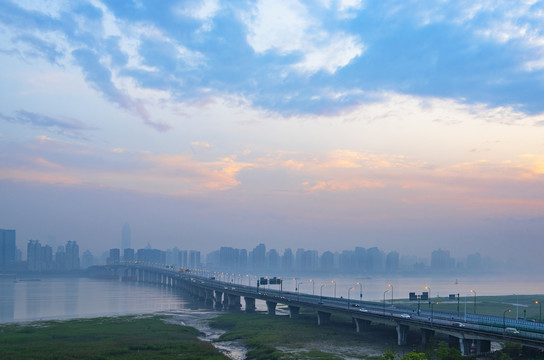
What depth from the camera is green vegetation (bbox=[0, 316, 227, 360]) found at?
180 feet

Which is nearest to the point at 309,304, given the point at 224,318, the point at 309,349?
the point at 224,318

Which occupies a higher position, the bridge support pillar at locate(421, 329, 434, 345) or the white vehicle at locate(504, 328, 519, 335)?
the white vehicle at locate(504, 328, 519, 335)

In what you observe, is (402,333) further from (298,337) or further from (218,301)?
(218,301)

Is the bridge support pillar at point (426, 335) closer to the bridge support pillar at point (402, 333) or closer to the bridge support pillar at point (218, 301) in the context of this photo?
the bridge support pillar at point (402, 333)

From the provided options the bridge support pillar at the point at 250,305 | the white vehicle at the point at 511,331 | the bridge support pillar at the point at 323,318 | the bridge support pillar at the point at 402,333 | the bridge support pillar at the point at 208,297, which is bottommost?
the bridge support pillar at the point at 208,297

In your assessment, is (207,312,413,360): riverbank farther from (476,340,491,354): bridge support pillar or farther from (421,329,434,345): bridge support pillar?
(476,340,491,354): bridge support pillar

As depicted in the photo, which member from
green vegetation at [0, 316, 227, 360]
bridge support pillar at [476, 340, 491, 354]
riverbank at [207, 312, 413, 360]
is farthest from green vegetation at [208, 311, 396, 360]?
bridge support pillar at [476, 340, 491, 354]

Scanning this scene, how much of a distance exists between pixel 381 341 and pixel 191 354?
85.0ft

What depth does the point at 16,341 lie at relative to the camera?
2559 inches

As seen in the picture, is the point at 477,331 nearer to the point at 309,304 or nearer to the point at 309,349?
the point at 309,349

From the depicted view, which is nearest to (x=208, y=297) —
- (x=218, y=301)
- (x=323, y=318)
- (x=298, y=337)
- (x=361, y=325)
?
(x=218, y=301)

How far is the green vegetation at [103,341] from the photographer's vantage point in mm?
54938

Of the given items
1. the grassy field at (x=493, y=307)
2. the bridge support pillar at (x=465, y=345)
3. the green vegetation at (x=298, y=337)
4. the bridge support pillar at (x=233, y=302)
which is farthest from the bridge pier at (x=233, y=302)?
the bridge support pillar at (x=465, y=345)

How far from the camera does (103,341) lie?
65000 millimetres
